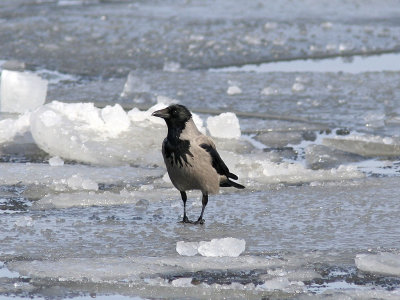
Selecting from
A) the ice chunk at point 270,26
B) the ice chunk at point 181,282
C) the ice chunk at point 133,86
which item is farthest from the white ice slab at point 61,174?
the ice chunk at point 270,26

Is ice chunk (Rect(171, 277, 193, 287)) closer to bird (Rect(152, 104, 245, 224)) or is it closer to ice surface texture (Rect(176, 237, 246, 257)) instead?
ice surface texture (Rect(176, 237, 246, 257))

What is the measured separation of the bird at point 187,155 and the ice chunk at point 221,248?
576mm

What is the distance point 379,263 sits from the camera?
3699 mm

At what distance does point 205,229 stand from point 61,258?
845 mm

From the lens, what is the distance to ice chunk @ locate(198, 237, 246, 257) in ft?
12.8

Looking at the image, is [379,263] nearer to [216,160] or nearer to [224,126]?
[216,160]

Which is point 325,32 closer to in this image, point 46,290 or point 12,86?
point 12,86

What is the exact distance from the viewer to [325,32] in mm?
10562

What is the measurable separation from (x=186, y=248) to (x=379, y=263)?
2.78 ft

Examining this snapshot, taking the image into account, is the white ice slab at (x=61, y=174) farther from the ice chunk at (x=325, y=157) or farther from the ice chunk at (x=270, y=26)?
the ice chunk at (x=270, y=26)

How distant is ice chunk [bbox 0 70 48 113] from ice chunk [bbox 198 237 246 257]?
3.50m

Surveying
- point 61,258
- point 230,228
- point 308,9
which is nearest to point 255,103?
point 230,228

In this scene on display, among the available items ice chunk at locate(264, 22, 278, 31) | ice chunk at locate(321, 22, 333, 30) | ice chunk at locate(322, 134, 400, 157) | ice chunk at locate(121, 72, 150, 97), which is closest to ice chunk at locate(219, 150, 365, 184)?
ice chunk at locate(322, 134, 400, 157)

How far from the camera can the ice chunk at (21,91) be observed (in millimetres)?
7055
